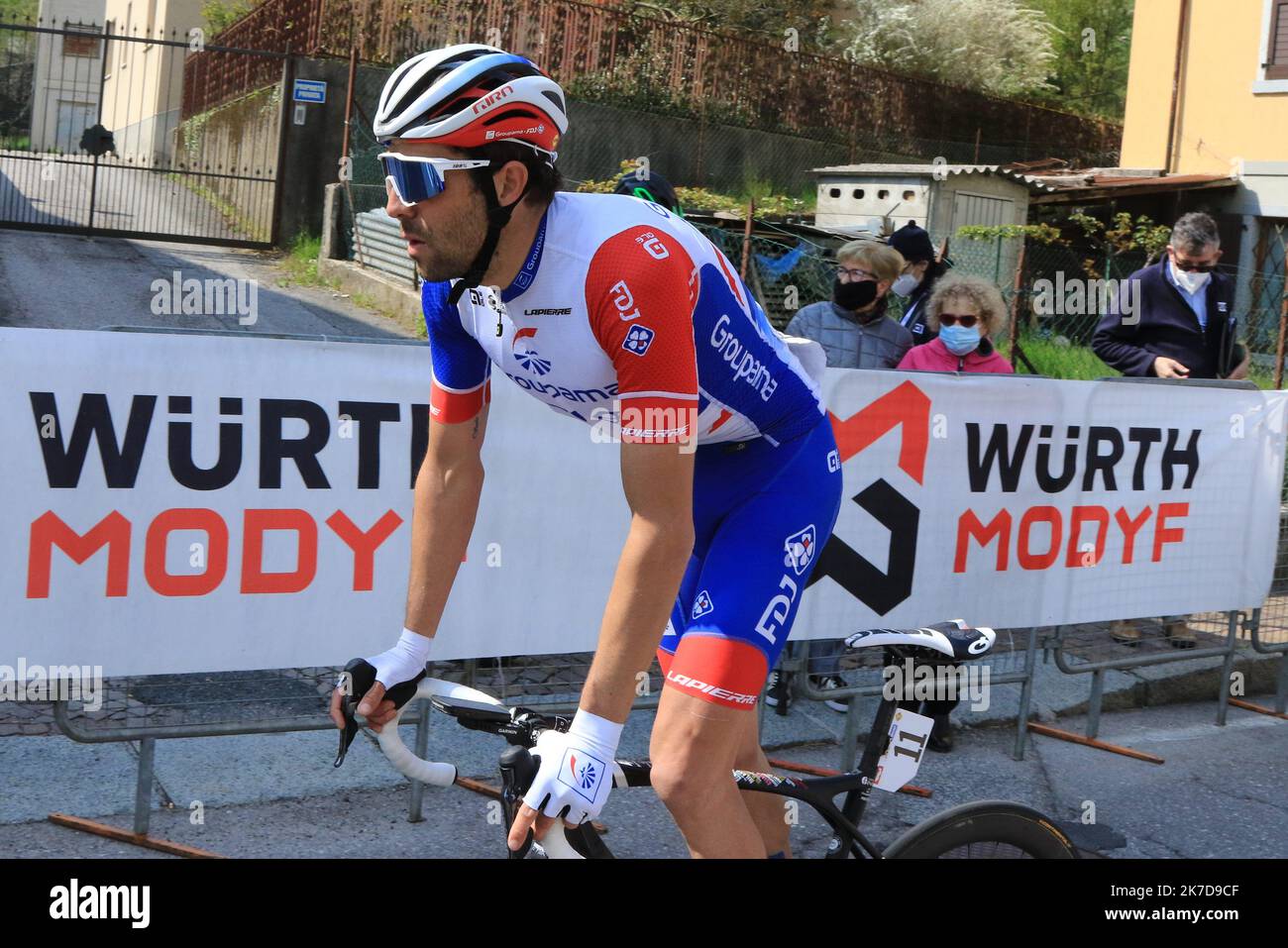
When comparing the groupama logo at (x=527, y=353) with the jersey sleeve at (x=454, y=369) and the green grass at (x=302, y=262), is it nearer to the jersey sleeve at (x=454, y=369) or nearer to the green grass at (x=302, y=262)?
the jersey sleeve at (x=454, y=369)

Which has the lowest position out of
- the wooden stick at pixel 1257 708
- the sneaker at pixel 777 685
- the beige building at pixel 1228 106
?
the wooden stick at pixel 1257 708

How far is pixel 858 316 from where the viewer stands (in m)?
6.39

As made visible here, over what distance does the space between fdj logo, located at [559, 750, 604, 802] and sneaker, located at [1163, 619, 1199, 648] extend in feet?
16.5

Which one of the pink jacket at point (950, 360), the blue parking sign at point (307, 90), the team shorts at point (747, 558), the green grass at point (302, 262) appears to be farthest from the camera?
the blue parking sign at point (307, 90)

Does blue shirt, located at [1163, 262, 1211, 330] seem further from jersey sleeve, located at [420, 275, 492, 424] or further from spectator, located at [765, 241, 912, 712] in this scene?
jersey sleeve, located at [420, 275, 492, 424]

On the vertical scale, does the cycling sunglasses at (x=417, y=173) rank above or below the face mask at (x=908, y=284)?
below

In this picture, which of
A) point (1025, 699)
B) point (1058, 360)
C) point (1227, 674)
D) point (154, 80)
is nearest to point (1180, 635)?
point (1227, 674)

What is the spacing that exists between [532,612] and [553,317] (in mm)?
2182

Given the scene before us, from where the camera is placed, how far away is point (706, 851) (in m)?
2.80

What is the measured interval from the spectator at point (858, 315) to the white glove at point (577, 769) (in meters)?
4.03

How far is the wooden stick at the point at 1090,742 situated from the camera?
19.9 feet

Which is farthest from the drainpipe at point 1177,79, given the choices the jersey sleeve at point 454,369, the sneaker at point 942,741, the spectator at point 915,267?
the jersey sleeve at point 454,369

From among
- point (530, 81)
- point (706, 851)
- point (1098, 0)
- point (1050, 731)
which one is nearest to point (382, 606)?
point (706, 851)
